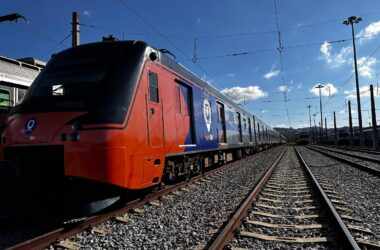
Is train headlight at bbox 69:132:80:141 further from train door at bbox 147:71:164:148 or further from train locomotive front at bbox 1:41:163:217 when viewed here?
train door at bbox 147:71:164:148

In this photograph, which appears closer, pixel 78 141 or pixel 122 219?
pixel 78 141

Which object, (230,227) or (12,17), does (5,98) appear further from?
(230,227)

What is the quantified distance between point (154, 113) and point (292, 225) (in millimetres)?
3087

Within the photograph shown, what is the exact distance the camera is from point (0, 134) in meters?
5.99

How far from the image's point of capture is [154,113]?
21.6ft

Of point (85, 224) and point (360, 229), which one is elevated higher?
point (85, 224)

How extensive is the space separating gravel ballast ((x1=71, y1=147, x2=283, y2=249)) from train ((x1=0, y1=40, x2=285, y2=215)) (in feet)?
1.56

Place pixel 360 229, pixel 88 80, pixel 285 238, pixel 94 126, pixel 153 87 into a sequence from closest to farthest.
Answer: pixel 285 238, pixel 360 229, pixel 94 126, pixel 88 80, pixel 153 87

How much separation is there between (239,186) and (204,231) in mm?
4405

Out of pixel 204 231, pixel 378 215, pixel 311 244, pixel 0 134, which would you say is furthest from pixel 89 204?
pixel 378 215

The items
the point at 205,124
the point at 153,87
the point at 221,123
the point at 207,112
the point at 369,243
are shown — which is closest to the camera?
the point at 369,243

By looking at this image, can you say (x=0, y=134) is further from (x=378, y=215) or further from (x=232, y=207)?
(x=378, y=215)

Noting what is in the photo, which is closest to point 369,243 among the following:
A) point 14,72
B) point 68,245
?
point 68,245

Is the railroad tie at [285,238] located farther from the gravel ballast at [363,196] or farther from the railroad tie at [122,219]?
the railroad tie at [122,219]
